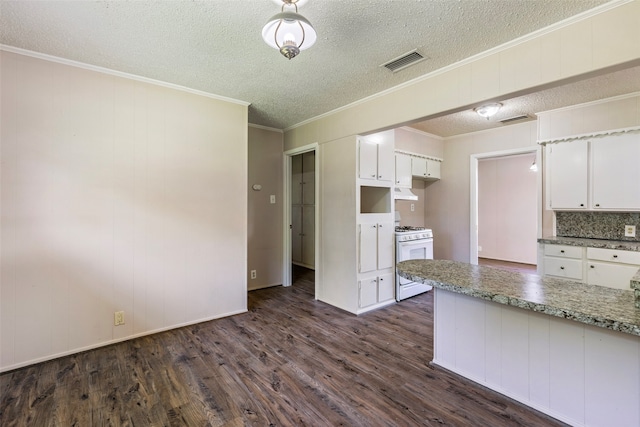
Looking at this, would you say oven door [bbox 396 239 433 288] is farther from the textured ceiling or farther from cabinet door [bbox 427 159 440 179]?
the textured ceiling

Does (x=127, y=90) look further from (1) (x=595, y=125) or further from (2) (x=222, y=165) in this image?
(1) (x=595, y=125)

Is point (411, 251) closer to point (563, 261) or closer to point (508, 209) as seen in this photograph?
point (563, 261)

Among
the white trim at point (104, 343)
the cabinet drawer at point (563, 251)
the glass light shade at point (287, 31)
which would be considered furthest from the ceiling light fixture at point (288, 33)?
the cabinet drawer at point (563, 251)

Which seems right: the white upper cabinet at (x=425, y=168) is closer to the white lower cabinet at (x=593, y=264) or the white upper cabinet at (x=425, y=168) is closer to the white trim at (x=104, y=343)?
the white lower cabinet at (x=593, y=264)

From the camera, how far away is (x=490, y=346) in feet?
6.68

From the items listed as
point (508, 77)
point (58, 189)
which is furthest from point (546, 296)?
point (58, 189)

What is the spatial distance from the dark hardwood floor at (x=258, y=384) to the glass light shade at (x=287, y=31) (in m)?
2.25

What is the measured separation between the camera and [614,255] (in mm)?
2982

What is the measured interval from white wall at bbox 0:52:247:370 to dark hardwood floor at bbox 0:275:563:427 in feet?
1.16

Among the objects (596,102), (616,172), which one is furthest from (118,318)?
(596,102)

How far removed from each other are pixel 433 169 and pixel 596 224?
2.28 m

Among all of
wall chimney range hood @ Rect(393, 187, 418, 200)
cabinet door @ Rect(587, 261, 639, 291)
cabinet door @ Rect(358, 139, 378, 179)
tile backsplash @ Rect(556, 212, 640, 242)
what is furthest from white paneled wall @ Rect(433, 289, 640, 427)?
tile backsplash @ Rect(556, 212, 640, 242)

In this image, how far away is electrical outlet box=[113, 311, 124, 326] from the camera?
271cm

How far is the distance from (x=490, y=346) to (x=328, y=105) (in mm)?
2935
